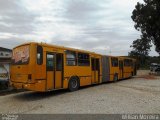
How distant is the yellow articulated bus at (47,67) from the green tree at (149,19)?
2128 centimetres

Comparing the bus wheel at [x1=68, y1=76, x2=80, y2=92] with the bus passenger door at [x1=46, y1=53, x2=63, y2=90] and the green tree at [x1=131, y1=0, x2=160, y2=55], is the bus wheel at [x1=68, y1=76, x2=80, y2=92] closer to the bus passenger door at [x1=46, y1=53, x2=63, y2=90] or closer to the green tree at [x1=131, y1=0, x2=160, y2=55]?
the bus passenger door at [x1=46, y1=53, x2=63, y2=90]

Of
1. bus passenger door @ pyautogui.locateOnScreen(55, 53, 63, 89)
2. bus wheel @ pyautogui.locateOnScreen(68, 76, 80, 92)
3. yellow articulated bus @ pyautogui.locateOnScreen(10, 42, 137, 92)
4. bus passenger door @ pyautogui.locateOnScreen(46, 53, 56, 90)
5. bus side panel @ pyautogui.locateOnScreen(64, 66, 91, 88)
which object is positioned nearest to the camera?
yellow articulated bus @ pyautogui.locateOnScreen(10, 42, 137, 92)

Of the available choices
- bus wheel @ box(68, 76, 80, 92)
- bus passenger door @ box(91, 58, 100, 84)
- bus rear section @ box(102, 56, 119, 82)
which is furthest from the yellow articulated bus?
bus rear section @ box(102, 56, 119, 82)

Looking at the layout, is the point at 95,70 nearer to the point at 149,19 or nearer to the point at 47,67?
the point at 47,67

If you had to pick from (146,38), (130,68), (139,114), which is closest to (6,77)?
(139,114)

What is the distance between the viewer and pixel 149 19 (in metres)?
35.7

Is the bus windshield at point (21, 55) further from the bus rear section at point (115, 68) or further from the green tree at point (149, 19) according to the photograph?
the green tree at point (149, 19)

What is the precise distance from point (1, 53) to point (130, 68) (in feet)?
49.7

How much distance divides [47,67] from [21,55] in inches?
61.4

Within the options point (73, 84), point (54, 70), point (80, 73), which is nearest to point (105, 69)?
point (80, 73)

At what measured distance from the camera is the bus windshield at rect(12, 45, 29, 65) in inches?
493

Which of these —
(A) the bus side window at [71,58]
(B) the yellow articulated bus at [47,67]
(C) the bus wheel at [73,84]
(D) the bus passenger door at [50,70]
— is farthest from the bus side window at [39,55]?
(C) the bus wheel at [73,84]

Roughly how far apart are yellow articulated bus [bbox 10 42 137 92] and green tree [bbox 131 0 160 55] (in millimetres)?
21282

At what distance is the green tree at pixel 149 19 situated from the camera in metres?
35.2
